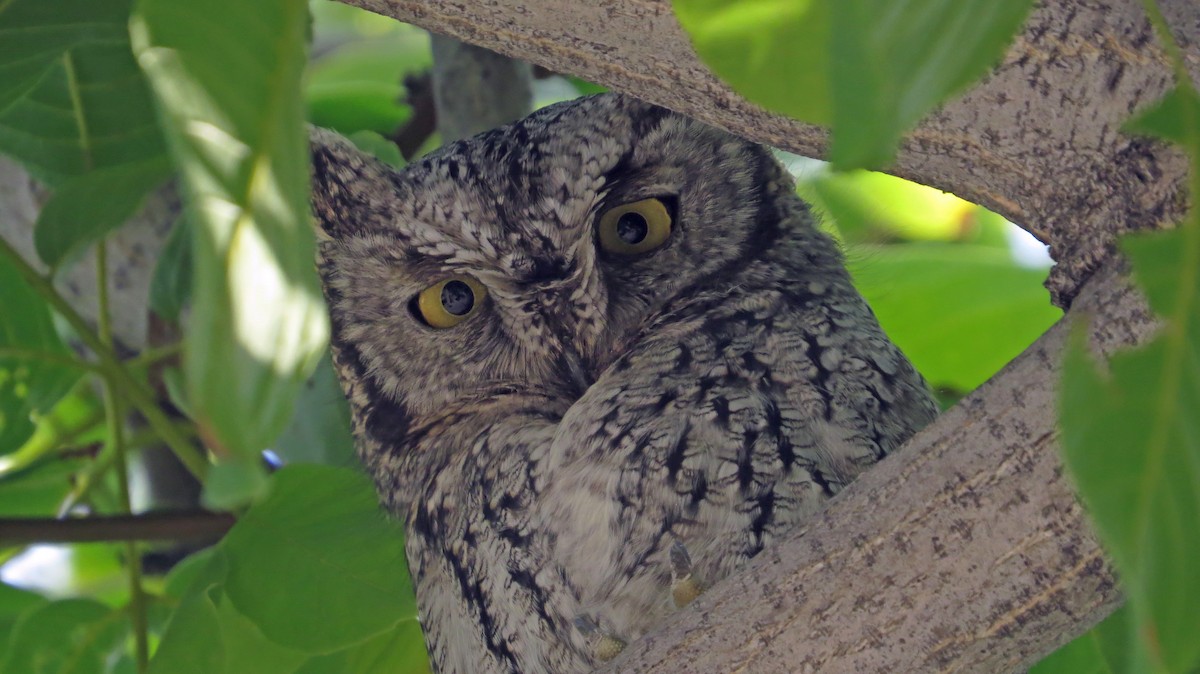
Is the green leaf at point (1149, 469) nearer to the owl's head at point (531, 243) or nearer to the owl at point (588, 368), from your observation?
the owl at point (588, 368)

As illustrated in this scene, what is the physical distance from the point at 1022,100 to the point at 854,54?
60 cm

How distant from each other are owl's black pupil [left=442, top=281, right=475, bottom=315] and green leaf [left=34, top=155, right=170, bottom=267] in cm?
47

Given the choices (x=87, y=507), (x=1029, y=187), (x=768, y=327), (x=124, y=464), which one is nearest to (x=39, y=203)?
(x=87, y=507)

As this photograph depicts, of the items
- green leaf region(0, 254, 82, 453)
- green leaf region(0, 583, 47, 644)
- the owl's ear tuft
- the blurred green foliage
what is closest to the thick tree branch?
the blurred green foliage

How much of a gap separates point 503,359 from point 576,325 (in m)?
0.17

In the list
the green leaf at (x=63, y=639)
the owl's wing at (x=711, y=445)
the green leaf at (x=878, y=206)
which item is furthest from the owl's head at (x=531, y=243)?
the green leaf at (x=63, y=639)

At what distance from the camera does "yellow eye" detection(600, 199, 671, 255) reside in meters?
1.87

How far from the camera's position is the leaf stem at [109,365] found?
6.20 feet

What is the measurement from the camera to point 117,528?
72.0 inches

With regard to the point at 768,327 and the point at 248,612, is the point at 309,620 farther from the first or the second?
the point at 768,327

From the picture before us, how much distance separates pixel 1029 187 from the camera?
1110 mm

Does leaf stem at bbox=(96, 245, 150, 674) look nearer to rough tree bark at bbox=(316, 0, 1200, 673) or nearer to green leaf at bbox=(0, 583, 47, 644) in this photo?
green leaf at bbox=(0, 583, 47, 644)

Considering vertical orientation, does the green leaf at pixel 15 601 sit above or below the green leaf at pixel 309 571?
below

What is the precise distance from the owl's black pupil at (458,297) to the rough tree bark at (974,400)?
78 centimetres
